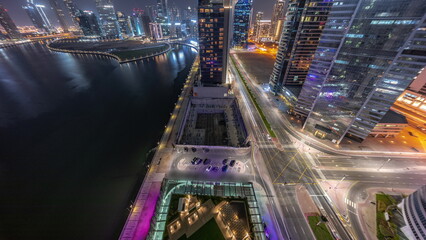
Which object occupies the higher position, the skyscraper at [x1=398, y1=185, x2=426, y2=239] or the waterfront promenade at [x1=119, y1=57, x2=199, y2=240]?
the skyscraper at [x1=398, y1=185, x2=426, y2=239]

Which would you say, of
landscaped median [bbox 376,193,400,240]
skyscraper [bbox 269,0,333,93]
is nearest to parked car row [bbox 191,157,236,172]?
landscaped median [bbox 376,193,400,240]

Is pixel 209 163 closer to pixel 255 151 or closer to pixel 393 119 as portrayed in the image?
pixel 255 151

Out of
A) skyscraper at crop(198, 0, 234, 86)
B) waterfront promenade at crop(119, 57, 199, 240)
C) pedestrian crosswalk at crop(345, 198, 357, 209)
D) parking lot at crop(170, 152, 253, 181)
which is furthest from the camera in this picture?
skyscraper at crop(198, 0, 234, 86)

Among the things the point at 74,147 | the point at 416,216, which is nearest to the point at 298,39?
the point at 416,216

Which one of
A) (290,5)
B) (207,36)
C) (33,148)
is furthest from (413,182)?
(33,148)

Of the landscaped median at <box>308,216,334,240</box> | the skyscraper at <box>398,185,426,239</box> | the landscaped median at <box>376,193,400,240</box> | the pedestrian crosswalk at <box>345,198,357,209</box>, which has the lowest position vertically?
the landscaped median at <box>308,216,334,240</box>

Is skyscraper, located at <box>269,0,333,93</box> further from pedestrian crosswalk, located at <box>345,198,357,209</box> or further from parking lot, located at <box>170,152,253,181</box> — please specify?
pedestrian crosswalk, located at <box>345,198,357,209</box>
